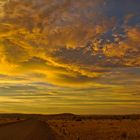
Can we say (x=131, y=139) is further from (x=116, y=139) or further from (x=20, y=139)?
(x=20, y=139)

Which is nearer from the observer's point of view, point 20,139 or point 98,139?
point 20,139

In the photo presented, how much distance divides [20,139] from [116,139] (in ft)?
23.6

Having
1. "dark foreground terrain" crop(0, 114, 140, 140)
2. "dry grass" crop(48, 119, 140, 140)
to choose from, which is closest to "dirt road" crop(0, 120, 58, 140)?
"dark foreground terrain" crop(0, 114, 140, 140)

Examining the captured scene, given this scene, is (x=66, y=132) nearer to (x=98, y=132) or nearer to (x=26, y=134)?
(x=98, y=132)

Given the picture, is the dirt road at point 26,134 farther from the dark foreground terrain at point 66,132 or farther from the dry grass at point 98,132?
the dry grass at point 98,132

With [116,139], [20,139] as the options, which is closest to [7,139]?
[20,139]

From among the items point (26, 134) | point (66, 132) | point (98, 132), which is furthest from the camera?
point (98, 132)

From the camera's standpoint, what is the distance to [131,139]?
29375 millimetres

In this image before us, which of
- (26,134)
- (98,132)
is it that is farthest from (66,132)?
(26,134)

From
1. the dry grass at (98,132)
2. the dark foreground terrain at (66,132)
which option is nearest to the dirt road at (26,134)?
the dark foreground terrain at (66,132)

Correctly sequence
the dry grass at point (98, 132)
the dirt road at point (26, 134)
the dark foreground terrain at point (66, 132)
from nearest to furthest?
the dirt road at point (26, 134) → the dark foreground terrain at point (66, 132) → the dry grass at point (98, 132)

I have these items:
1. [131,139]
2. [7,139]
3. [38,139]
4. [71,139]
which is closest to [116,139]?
[131,139]

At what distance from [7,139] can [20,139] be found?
3.01ft

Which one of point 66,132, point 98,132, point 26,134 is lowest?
point 26,134
